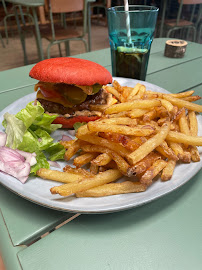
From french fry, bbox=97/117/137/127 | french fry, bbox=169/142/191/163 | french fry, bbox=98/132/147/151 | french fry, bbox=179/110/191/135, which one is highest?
french fry, bbox=97/117/137/127

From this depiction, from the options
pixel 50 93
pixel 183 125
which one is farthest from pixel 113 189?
pixel 50 93

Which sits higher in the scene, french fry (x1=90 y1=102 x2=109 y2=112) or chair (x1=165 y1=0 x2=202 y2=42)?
french fry (x1=90 y1=102 x2=109 y2=112)

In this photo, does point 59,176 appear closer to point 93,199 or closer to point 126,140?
point 93,199

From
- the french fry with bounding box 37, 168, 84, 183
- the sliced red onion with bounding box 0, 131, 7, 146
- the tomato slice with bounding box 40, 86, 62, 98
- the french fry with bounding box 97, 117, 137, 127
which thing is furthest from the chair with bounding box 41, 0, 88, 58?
the french fry with bounding box 37, 168, 84, 183

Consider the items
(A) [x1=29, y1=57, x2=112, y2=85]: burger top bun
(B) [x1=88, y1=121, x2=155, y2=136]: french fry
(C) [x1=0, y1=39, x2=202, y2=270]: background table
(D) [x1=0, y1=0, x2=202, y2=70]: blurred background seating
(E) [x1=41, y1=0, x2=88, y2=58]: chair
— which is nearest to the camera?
(C) [x1=0, y1=39, x2=202, y2=270]: background table

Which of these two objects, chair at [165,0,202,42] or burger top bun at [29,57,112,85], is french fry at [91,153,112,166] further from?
chair at [165,0,202,42]

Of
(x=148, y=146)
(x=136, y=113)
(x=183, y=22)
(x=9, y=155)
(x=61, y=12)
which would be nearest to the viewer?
(x=148, y=146)

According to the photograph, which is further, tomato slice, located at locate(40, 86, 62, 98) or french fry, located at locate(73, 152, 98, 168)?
tomato slice, located at locate(40, 86, 62, 98)

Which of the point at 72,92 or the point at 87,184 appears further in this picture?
the point at 72,92
